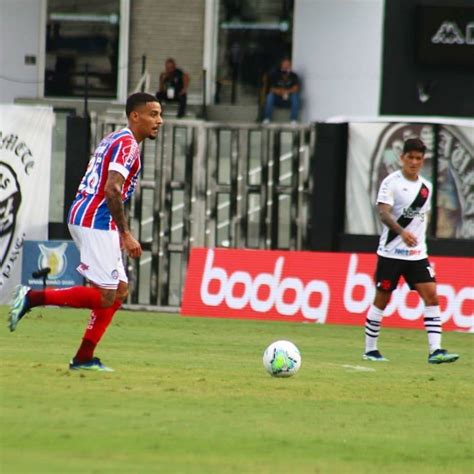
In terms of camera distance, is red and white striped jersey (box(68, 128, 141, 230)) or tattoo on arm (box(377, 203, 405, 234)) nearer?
red and white striped jersey (box(68, 128, 141, 230))

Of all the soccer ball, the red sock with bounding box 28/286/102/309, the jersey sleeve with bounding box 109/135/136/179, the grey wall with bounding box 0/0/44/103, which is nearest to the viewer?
the jersey sleeve with bounding box 109/135/136/179

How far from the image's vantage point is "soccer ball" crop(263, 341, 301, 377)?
1316cm

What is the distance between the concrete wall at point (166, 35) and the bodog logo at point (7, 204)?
9377mm

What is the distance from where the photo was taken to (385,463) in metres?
9.00

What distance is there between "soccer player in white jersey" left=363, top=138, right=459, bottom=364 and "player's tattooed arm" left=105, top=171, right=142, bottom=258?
4109 mm

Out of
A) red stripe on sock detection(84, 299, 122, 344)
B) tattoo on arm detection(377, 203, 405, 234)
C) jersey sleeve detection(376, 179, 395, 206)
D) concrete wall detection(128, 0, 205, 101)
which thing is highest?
concrete wall detection(128, 0, 205, 101)

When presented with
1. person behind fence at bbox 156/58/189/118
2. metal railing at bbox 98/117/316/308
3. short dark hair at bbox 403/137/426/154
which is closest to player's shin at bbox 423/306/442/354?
short dark hair at bbox 403/137/426/154

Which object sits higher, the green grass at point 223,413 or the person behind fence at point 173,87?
the person behind fence at point 173,87

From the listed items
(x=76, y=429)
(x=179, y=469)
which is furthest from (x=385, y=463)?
(x=76, y=429)

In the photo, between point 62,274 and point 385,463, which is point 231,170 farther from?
point 385,463

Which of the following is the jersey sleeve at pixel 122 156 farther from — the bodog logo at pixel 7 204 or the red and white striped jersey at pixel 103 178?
the bodog logo at pixel 7 204

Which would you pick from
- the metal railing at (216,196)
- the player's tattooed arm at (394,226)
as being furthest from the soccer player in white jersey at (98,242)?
the metal railing at (216,196)

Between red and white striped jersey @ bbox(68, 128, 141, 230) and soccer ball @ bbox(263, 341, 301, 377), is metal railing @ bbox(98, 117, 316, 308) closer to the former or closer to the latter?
soccer ball @ bbox(263, 341, 301, 377)

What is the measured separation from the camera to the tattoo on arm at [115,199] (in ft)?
39.7
